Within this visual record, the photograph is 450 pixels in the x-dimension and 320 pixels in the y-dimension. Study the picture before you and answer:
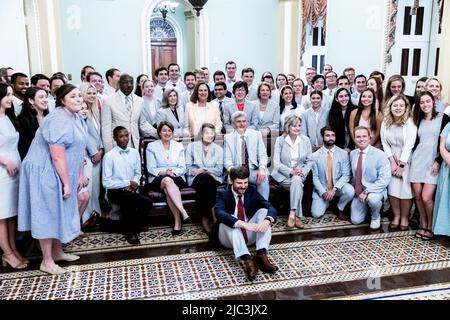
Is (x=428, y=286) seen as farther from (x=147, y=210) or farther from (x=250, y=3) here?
(x=250, y=3)

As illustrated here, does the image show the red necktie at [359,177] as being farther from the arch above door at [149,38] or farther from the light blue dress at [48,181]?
the arch above door at [149,38]

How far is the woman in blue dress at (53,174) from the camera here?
3.24 m

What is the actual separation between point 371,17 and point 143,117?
17.8 feet

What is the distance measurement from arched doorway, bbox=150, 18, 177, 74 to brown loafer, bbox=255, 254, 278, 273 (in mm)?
12858

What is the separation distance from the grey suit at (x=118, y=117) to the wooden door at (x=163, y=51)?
36.3 feet

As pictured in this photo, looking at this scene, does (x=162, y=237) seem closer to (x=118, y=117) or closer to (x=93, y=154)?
(x=93, y=154)

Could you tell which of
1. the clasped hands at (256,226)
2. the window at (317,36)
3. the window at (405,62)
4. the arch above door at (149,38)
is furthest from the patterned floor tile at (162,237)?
the arch above door at (149,38)

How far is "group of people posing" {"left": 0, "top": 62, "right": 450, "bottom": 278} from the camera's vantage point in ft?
11.0

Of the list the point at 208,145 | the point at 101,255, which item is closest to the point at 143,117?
the point at 208,145

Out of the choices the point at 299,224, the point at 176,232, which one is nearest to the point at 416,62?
the point at 299,224

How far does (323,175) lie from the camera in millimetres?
4715

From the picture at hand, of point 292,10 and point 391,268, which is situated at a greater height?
point 292,10
